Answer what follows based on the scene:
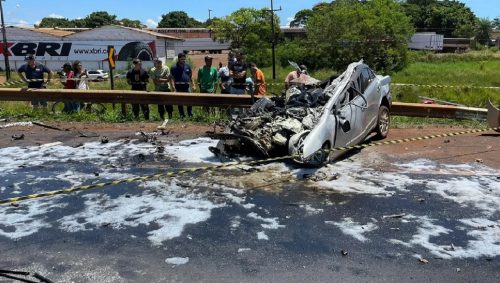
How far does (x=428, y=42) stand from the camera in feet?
268

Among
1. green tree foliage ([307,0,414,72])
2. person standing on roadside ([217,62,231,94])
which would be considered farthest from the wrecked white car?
green tree foliage ([307,0,414,72])

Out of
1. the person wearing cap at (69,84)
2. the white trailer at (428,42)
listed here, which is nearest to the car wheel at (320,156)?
the person wearing cap at (69,84)

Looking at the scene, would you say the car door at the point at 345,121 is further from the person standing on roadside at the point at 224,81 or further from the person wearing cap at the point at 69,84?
the person wearing cap at the point at 69,84

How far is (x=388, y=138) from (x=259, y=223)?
227 inches

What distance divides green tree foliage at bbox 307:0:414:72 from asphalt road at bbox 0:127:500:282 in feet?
127

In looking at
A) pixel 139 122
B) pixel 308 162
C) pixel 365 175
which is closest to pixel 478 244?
pixel 365 175

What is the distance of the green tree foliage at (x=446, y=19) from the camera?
314 ft

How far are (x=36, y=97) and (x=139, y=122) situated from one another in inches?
123

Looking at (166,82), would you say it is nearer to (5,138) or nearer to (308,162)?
(5,138)

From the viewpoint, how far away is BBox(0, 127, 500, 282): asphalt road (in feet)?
15.7

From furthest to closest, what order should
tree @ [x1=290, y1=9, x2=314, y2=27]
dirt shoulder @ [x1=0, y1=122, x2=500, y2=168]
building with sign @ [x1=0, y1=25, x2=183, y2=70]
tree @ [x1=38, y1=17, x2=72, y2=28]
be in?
tree @ [x1=38, y1=17, x2=72, y2=28] < tree @ [x1=290, y1=9, x2=314, y2=27] < building with sign @ [x1=0, y1=25, x2=183, y2=70] < dirt shoulder @ [x1=0, y1=122, x2=500, y2=168]

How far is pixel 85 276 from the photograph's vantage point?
464cm

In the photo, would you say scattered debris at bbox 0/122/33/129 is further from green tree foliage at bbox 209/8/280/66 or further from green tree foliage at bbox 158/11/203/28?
green tree foliage at bbox 158/11/203/28

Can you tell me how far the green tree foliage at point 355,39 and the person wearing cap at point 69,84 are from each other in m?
33.8
